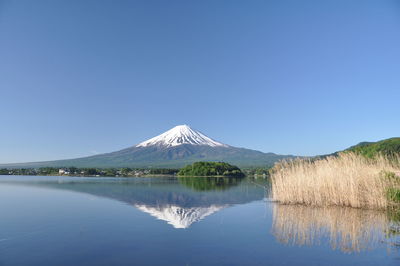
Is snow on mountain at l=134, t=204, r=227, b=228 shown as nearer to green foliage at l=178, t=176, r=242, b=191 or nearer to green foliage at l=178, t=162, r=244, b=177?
green foliage at l=178, t=176, r=242, b=191

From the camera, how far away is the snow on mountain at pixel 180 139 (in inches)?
6550

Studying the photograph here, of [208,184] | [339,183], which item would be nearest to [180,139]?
[208,184]

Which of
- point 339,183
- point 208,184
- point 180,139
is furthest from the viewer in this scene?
point 180,139

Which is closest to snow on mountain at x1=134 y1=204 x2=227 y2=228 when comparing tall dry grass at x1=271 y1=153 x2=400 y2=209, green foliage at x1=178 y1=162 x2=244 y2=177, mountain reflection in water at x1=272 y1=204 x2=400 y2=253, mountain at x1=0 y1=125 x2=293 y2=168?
mountain reflection in water at x1=272 y1=204 x2=400 y2=253

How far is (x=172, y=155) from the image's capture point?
485 ft

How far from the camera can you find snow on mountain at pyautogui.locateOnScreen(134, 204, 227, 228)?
31.9 feet

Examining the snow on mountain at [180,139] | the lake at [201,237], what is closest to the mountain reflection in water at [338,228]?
the lake at [201,237]

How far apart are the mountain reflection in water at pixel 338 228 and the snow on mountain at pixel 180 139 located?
494ft

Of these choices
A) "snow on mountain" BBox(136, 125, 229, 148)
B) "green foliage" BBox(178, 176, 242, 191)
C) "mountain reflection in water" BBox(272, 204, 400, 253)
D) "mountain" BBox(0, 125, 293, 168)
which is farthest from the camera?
"snow on mountain" BBox(136, 125, 229, 148)

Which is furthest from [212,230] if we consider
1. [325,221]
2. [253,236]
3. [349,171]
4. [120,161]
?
[120,161]

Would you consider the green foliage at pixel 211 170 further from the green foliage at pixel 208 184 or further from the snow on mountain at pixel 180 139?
the snow on mountain at pixel 180 139

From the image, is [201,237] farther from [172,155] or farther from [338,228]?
[172,155]

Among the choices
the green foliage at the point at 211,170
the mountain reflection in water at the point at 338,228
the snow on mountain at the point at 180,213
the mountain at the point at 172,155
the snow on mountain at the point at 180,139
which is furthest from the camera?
the snow on mountain at the point at 180,139

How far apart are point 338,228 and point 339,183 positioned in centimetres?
443
